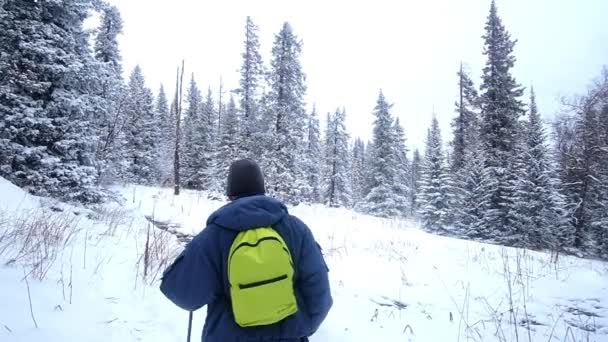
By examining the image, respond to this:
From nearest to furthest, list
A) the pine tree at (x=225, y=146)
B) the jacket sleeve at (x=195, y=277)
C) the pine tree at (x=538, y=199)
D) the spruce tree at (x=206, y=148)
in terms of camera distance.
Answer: the jacket sleeve at (x=195, y=277) → the pine tree at (x=538, y=199) → the pine tree at (x=225, y=146) → the spruce tree at (x=206, y=148)

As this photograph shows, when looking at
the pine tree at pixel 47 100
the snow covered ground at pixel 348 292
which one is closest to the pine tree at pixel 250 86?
the pine tree at pixel 47 100

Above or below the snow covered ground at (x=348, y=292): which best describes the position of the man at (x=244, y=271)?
above

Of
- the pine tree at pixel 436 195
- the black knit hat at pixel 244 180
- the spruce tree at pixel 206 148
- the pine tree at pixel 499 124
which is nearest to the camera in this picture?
the black knit hat at pixel 244 180

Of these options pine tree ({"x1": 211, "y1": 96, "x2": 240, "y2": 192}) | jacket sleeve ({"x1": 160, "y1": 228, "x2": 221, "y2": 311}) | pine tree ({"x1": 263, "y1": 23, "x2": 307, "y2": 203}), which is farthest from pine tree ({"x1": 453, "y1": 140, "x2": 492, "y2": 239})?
jacket sleeve ({"x1": 160, "y1": 228, "x2": 221, "y2": 311})

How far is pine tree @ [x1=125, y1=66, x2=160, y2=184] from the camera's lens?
3428 cm

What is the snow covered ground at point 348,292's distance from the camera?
3734 mm

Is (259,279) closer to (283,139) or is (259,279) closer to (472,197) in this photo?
(283,139)

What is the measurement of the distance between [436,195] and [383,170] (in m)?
5.87

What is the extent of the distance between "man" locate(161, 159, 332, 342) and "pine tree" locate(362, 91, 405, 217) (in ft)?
97.7

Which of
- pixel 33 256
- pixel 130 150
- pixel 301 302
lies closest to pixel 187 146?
pixel 130 150

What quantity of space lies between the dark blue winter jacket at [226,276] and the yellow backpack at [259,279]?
0.10m

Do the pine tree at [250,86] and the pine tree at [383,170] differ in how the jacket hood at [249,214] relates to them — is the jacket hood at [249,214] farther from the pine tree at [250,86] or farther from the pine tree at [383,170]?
the pine tree at [383,170]

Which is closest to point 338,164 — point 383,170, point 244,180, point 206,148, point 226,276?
point 383,170

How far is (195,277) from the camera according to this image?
209 centimetres
